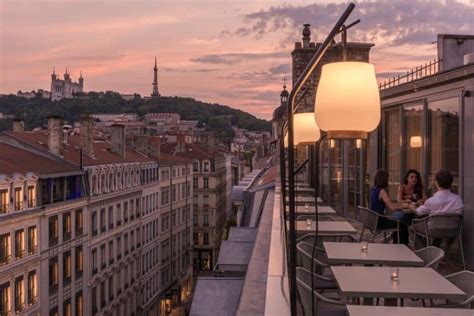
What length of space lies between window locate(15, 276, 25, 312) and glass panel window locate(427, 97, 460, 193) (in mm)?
18613

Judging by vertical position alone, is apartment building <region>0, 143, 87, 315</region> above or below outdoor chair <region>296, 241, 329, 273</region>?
below

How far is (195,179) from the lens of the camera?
6078cm

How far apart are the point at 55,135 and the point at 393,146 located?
2359 centimetres

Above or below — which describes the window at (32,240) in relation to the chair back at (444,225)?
below

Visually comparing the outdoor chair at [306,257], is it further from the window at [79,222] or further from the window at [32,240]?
the window at [79,222]

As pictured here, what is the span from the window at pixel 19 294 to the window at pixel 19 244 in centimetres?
88

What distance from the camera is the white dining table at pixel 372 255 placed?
5227 mm

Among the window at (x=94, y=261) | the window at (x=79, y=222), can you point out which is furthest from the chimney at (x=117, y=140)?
the window at (x=79, y=222)

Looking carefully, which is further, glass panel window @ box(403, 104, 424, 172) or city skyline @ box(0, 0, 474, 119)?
glass panel window @ box(403, 104, 424, 172)

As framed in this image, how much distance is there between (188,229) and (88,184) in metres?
25.1

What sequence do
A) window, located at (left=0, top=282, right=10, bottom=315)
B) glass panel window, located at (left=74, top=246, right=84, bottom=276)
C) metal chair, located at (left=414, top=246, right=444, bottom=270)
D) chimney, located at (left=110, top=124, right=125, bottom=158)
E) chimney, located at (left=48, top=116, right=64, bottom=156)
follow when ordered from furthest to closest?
chimney, located at (left=110, top=124, right=125, bottom=158) → chimney, located at (left=48, top=116, right=64, bottom=156) → glass panel window, located at (left=74, top=246, right=84, bottom=276) → window, located at (left=0, top=282, right=10, bottom=315) → metal chair, located at (left=414, top=246, right=444, bottom=270)

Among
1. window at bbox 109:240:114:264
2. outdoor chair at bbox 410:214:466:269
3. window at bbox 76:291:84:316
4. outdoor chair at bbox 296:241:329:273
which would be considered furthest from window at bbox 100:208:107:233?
outdoor chair at bbox 296:241:329:273

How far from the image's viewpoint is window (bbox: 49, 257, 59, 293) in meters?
26.5

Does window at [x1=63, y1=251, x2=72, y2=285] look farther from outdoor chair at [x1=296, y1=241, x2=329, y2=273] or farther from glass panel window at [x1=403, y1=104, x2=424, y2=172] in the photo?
outdoor chair at [x1=296, y1=241, x2=329, y2=273]
